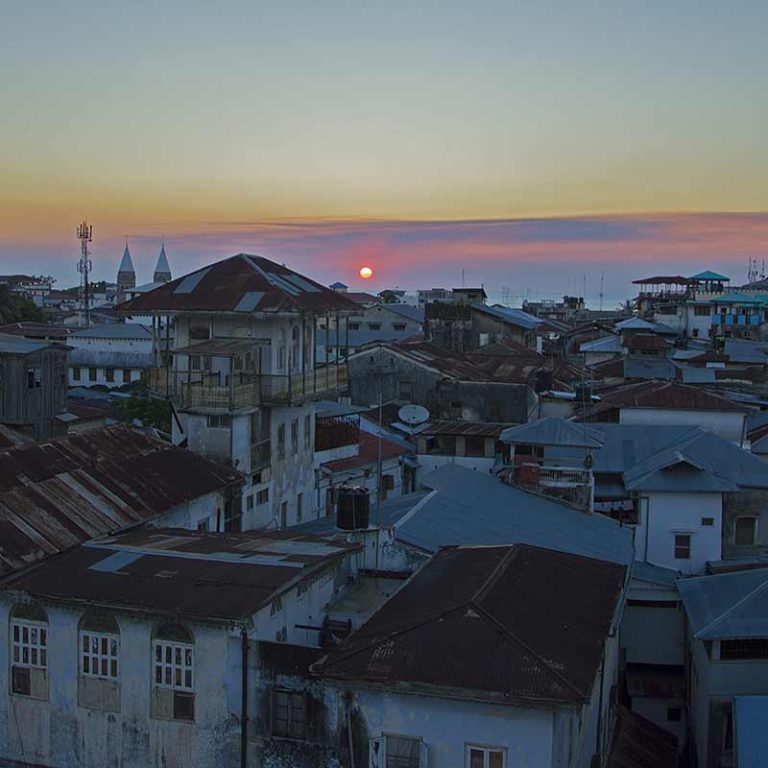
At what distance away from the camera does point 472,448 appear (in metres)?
39.7

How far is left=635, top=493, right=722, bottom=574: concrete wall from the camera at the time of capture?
3053 centimetres

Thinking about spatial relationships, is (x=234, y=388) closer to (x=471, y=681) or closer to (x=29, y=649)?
(x=29, y=649)

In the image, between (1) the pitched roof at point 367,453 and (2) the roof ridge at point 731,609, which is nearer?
(2) the roof ridge at point 731,609

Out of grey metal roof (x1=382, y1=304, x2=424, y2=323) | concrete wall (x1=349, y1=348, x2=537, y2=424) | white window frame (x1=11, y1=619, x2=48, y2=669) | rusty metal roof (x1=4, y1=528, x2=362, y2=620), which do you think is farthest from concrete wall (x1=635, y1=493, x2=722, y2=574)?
grey metal roof (x1=382, y1=304, x2=424, y2=323)

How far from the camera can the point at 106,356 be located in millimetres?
73500

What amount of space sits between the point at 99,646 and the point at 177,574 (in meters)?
1.73

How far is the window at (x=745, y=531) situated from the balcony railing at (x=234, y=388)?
13.3 metres

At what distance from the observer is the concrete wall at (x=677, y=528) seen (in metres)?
30.5

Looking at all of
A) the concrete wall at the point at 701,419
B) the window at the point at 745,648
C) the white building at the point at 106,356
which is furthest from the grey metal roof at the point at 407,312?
the window at the point at 745,648

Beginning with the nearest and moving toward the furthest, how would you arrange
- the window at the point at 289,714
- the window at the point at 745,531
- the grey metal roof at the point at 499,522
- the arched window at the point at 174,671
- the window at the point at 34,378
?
the window at the point at 289,714, the arched window at the point at 174,671, the grey metal roof at the point at 499,522, the window at the point at 745,531, the window at the point at 34,378

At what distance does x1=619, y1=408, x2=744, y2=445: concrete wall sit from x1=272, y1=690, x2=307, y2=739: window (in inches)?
1091

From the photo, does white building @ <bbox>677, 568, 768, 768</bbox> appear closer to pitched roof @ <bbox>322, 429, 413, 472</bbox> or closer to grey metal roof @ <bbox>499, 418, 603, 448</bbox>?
grey metal roof @ <bbox>499, 418, 603, 448</bbox>

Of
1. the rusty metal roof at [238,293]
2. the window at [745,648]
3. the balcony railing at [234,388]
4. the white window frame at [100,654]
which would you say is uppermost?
the rusty metal roof at [238,293]

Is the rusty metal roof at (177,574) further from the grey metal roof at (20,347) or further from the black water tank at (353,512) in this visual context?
the grey metal roof at (20,347)
